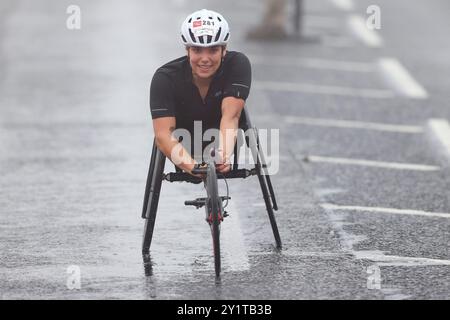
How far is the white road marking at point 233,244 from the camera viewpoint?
9.41 metres

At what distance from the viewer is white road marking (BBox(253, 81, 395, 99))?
57.6 ft

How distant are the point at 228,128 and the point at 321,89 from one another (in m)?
8.76

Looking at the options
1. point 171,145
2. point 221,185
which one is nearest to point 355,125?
point 221,185

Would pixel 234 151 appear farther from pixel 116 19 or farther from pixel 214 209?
pixel 116 19

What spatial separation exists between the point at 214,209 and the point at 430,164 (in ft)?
16.6

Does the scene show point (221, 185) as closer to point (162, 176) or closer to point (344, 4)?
point (162, 176)

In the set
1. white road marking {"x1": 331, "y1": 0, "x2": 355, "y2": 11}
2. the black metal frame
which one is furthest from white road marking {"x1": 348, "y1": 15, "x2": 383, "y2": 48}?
the black metal frame

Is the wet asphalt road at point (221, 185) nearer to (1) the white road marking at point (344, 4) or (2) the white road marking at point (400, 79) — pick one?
(2) the white road marking at point (400, 79)

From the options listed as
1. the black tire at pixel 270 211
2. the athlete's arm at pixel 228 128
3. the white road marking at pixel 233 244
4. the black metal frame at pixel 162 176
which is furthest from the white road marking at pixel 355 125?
the athlete's arm at pixel 228 128

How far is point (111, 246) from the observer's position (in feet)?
32.8

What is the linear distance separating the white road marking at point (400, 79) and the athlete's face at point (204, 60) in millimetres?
8487

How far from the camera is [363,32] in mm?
23219
